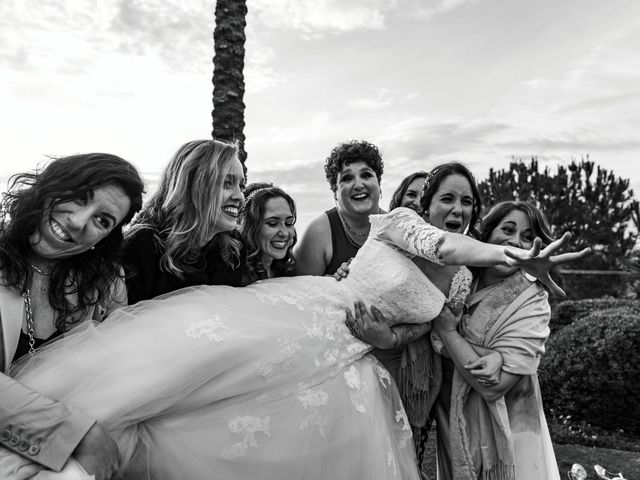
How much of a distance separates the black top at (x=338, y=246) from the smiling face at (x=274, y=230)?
381 millimetres

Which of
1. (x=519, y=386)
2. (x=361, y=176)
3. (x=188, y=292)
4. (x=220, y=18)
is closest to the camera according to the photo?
(x=188, y=292)

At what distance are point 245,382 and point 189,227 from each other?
0.88 metres

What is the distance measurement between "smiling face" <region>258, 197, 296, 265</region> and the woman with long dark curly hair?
3.63ft

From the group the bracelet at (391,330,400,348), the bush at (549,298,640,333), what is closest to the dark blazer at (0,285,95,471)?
the bracelet at (391,330,400,348)

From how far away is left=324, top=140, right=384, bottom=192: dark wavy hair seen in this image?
3.79 metres

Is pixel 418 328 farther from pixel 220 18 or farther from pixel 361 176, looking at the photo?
pixel 220 18

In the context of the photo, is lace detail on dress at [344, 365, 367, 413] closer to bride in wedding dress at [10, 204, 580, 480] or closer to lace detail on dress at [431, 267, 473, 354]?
bride in wedding dress at [10, 204, 580, 480]

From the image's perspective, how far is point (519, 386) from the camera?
2891 millimetres

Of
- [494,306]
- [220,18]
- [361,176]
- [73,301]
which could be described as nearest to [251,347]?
[73,301]

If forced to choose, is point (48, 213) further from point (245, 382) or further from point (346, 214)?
point (346, 214)

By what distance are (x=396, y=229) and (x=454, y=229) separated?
0.36 meters

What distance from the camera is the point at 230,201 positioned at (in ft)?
9.32

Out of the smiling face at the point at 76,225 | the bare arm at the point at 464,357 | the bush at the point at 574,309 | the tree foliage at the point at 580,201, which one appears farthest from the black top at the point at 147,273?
the tree foliage at the point at 580,201

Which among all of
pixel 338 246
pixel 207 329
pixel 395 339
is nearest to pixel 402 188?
pixel 338 246
